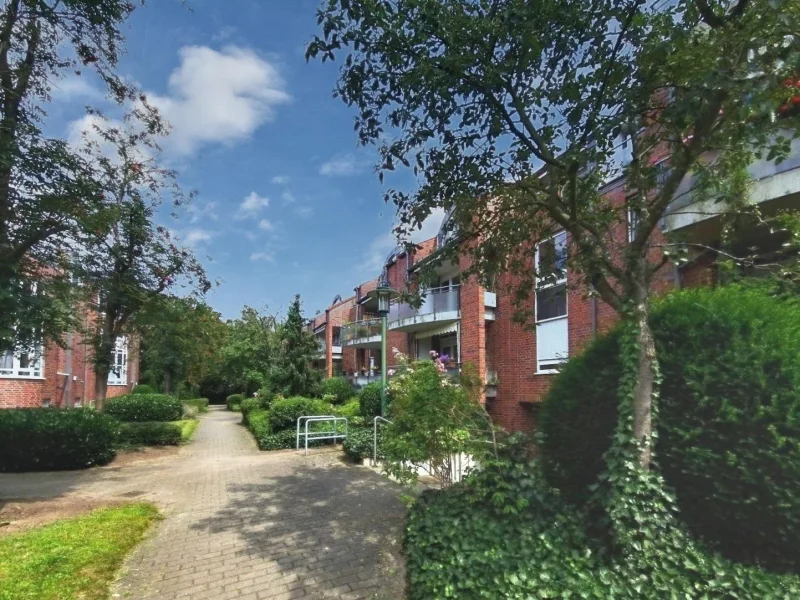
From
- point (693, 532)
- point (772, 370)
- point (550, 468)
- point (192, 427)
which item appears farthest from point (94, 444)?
point (772, 370)

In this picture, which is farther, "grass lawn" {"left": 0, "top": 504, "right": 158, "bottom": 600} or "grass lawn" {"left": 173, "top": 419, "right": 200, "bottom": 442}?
"grass lawn" {"left": 173, "top": 419, "right": 200, "bottom": 442}

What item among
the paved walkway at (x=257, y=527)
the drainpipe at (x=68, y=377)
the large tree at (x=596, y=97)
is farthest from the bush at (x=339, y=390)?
the large tree at (x=596, y=97)

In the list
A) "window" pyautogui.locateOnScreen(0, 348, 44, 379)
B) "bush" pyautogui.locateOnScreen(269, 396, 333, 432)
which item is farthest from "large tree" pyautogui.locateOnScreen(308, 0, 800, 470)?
"window" pyautogui.locateOnScreen(0, 348, 44, 379)

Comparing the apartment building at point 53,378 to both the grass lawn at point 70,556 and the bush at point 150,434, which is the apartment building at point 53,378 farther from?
the grass lawn at point 70,556

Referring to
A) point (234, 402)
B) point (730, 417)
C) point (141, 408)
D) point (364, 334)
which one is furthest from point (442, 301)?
point (234, 402)

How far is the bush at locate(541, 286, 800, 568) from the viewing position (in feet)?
10.4

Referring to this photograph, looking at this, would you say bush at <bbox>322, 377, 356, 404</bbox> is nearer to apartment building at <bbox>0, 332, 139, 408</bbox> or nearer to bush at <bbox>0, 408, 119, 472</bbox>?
apartment building at <bbox>0, 332, 139, 408</bbox>

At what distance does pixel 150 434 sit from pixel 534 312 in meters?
11.4

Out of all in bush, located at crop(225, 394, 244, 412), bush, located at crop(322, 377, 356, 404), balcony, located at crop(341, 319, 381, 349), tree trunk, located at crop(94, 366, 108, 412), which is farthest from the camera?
bush, located at crop(225, 394, 244, 412)

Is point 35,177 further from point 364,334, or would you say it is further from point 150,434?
point 364,334

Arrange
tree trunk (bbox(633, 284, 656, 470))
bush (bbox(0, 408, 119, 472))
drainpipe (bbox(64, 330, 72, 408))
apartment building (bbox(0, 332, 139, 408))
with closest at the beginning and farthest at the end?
tree trunk (bbox(633, 284, 656, 470)) → bush (bbox(0, 408, 119, 472)) → apartment building (bbox(0, 332, 139, 408)) → drainpipe (bbox(64, 330, 72, 408))

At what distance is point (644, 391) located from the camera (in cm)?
362

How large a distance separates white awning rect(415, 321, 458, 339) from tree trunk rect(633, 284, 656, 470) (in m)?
13.6

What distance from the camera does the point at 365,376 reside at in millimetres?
25891
